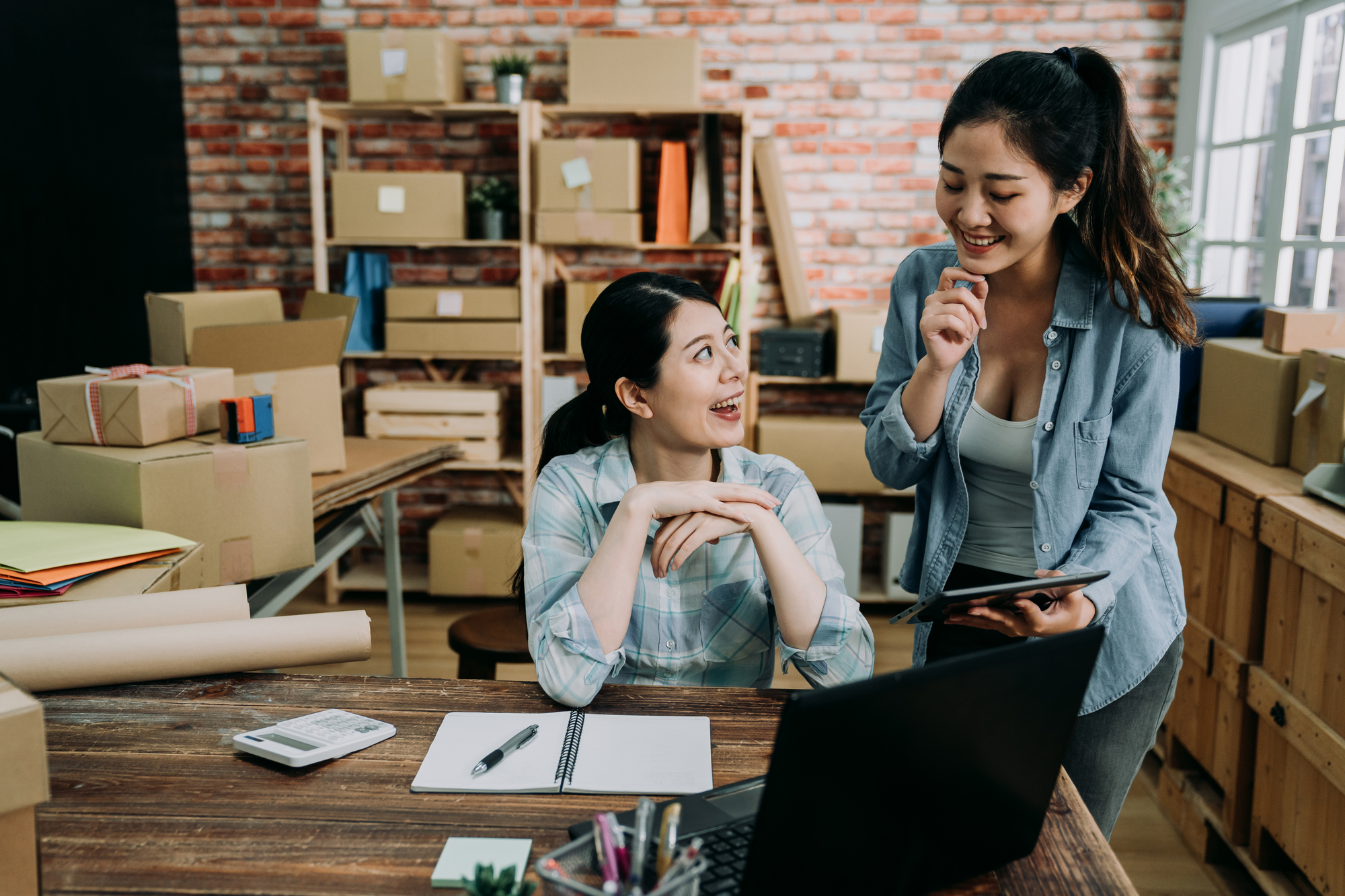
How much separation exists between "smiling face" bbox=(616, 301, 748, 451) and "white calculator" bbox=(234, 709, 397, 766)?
62 cm

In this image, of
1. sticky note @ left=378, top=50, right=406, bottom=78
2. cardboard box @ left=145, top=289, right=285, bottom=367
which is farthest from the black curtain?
sticky note @ left=378, top=50, right=406, bottom=78

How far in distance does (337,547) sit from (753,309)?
219 centimetres

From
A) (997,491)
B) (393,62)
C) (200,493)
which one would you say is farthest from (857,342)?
(200,493)

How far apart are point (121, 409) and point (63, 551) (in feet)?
1.25

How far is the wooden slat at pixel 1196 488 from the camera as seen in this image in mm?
2303

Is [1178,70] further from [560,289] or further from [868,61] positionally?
[560,289]

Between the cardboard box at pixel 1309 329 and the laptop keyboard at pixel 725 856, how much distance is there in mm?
2000

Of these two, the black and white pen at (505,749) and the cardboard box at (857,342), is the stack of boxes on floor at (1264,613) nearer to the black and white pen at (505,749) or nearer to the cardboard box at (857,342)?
the cardboard box at (857,342)

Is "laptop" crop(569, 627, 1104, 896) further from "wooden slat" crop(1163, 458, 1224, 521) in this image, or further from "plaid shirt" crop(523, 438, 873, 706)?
"wooden slat" crop(1163, 458, 1224, 521)

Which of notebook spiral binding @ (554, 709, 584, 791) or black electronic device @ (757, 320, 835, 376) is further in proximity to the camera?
black electronic device @ (757, 320, 835, 376)

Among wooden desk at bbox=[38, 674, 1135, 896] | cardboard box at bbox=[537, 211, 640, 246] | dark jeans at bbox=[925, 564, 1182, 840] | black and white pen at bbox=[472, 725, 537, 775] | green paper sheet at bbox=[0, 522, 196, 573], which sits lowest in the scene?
dark jeans at bbox=[925, 564, 1182, 840]

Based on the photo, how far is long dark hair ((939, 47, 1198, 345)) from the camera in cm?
122

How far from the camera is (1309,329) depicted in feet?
7.31

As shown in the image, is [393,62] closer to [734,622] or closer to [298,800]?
[734,622]
